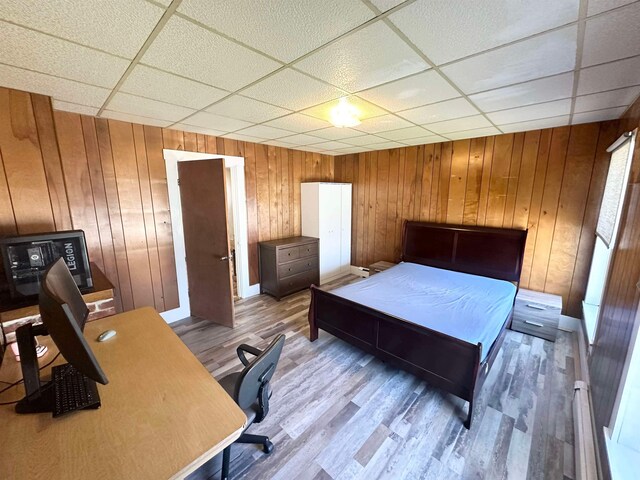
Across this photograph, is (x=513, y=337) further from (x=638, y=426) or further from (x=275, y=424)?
(x=275, y=424)

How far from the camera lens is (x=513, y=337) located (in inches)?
115

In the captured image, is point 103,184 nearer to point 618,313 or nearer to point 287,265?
point 287,265

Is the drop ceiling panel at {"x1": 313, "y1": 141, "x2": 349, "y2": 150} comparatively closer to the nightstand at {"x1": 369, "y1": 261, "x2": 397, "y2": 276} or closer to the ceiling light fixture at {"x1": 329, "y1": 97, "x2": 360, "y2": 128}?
the ceiling light fixture at {"x1": 329, "y1": 97, "x2": 360, "y2": 128}

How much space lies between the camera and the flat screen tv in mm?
1630

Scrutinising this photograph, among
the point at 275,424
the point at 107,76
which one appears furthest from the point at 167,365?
the point at 107,76

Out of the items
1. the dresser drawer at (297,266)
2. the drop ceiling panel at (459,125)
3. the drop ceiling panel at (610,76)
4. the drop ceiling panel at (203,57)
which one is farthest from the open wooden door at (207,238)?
the drop ceiling panel at (610,76)

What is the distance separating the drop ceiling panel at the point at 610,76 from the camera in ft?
4.80

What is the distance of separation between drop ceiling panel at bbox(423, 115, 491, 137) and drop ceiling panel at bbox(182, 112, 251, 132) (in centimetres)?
207

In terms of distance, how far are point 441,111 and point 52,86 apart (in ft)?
9.97

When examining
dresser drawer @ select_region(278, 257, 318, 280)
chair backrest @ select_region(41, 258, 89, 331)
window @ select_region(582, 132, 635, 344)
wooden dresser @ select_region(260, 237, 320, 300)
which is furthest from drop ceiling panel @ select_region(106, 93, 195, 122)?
window @ select_region(582, 132, 635, 344)

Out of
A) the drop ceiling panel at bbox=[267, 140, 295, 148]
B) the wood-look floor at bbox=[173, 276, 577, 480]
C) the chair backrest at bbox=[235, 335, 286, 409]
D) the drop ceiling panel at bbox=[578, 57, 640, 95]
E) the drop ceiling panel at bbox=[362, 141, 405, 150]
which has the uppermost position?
the drop ceiling panel at bbox=[267, 140, 295, 148]

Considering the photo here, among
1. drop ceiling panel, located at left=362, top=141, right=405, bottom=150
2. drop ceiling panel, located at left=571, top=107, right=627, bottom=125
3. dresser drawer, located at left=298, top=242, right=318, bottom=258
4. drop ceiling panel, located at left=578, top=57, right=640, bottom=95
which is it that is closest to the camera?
drop ceiling panel, located at left=578, top=57, right=640, bottom=95

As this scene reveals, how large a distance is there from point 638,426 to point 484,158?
303cm

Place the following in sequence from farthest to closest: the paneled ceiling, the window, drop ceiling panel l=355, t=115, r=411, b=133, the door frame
→ 1. the door frame
2. drop ceiling panel l=355, t=115, r=411, b=133
3. the window
4. the paneled ceiling
